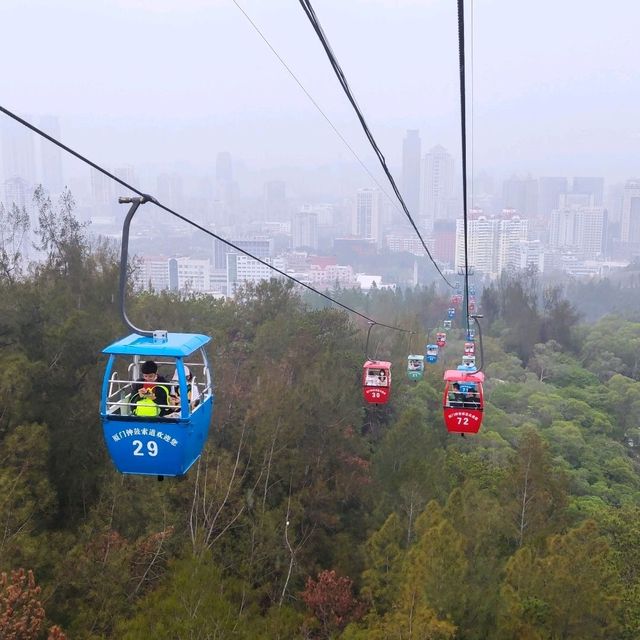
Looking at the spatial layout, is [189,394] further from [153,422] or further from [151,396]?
[153,422]

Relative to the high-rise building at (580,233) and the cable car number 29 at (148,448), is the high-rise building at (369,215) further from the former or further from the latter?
the cable car number 29 at (148,448)

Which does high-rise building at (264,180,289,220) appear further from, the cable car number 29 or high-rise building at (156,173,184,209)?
the cable car number 29

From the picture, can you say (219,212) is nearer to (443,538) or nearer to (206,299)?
(206,299)

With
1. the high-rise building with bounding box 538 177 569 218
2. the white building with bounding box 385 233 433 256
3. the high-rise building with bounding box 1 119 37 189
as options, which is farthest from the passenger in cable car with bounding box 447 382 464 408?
the high-rise building with bounding box 538 177 569 218

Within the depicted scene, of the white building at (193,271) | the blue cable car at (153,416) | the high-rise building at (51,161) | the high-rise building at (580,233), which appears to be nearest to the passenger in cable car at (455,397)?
the blue cable car at (153,416)

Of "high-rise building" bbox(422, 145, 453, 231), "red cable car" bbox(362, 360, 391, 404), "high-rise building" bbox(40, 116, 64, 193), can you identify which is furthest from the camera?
"high-rise building" bbox(422, 145, 453, 231)

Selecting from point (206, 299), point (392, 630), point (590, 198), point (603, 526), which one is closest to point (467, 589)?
point (392, 630)

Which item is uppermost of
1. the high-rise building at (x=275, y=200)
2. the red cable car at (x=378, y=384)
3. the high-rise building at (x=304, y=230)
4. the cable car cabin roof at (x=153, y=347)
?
the high-rise building at (x=275, y=200)
